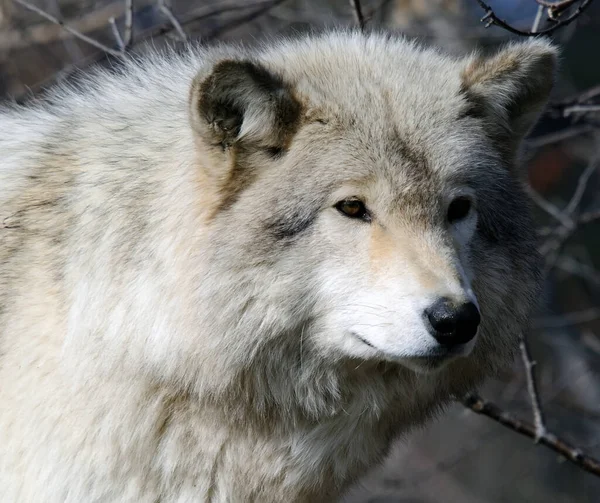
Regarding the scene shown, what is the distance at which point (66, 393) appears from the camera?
3.56 metres

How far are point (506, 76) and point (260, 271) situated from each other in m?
1.32

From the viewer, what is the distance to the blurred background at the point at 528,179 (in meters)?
6.16

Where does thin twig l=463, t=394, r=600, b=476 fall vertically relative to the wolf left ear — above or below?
below

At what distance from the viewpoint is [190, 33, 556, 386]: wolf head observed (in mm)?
3229

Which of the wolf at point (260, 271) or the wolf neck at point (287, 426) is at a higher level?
the wolf at point (260, 271)

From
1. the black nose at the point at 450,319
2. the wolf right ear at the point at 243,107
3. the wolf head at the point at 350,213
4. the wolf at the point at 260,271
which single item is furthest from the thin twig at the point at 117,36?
the black nose at the point at 450,319

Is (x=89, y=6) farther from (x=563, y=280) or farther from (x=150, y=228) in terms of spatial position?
(x=563, y=280)

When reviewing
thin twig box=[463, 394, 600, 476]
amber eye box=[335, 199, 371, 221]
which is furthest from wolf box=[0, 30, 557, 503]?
thin twig box=[463, 394, 600, 476]

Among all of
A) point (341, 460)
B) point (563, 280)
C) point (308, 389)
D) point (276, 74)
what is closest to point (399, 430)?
point (341, 460)

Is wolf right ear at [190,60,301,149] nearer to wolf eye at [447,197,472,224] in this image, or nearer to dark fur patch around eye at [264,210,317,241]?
dark fur patch around eye at [264,210,317,241]

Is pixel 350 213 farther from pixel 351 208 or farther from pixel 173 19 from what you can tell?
pixel 173 19

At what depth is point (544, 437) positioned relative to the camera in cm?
470

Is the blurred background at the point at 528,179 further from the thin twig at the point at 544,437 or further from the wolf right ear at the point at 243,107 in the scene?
the wolf right ear at the point at 243,107

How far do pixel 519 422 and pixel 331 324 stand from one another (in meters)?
1.83
